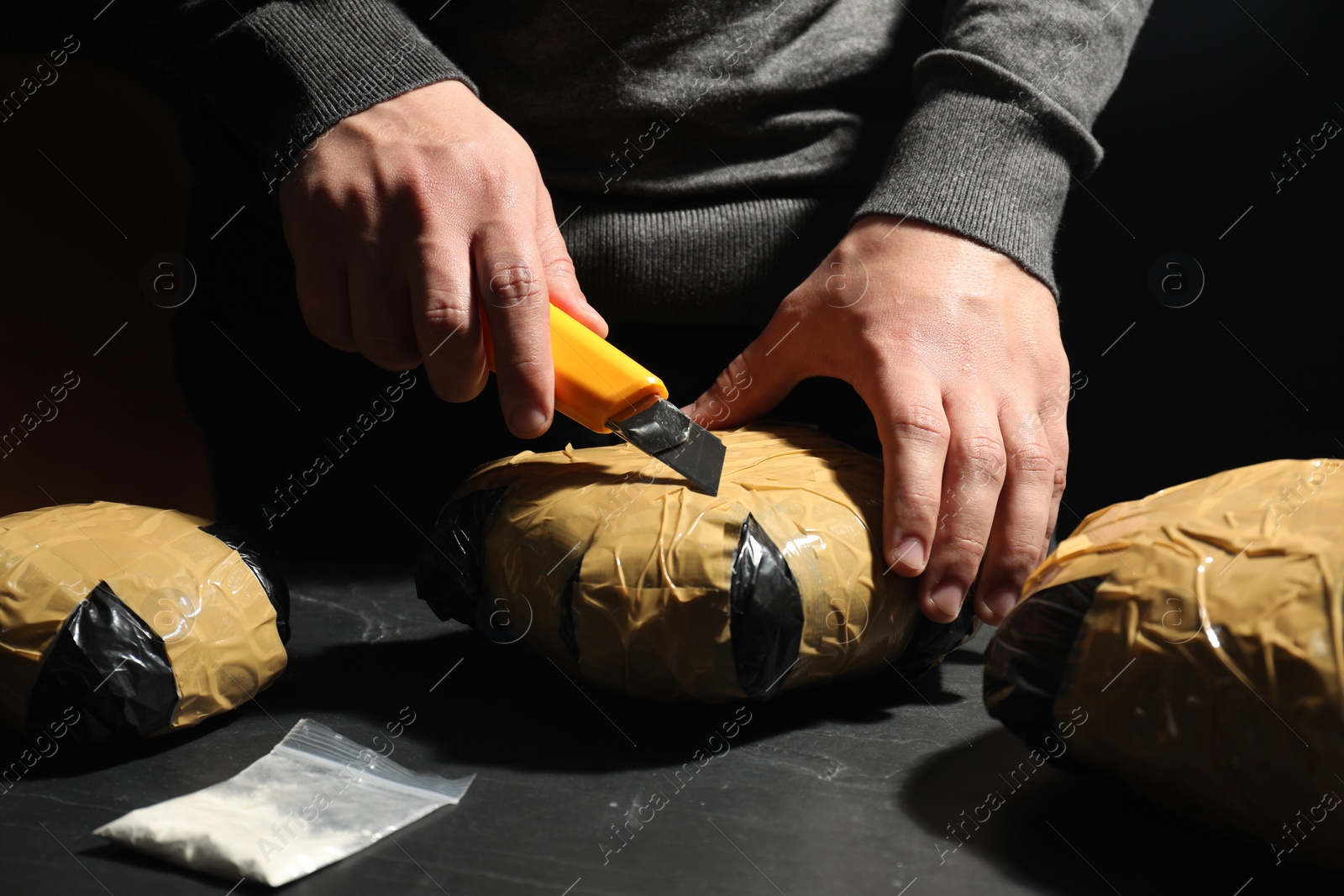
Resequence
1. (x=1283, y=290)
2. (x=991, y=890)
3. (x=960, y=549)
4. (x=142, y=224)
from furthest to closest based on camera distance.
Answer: (x=142, y=224) < (x=1283, y=290) < (x=960, y=549) < (x=991, y=890)

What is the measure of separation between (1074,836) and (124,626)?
2.28 feet

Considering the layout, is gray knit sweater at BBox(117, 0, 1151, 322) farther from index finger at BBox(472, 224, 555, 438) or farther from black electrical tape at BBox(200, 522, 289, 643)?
black electrical tape at BBox(200, 522, 289, 643)

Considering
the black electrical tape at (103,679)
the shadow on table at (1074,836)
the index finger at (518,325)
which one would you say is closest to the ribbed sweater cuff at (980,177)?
the index finger at (518,325)

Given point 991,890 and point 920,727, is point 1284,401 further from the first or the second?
point 991,890

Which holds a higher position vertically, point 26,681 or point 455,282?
point 455,282

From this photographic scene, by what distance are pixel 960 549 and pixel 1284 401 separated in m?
0.95

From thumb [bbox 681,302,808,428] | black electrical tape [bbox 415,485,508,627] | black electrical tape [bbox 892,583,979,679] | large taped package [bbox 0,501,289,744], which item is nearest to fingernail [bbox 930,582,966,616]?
black electrical tape [bbox 892,583,979,679]

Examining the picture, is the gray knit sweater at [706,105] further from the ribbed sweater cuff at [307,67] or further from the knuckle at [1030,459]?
the knuckle at [1030,459]

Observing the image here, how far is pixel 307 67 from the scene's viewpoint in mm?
973

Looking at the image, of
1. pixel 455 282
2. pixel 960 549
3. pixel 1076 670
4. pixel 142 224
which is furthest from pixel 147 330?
pixel 1076 670

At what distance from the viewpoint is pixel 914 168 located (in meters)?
1.05

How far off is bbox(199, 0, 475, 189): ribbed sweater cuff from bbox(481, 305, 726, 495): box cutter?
Result: 0.26 m

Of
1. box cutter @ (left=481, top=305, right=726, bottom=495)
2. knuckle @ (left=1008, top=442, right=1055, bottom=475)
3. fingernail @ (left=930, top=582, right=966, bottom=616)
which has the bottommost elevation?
fingernail @ (left=930, top=582, right=966, bottom=616)

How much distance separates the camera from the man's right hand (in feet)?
2.79
